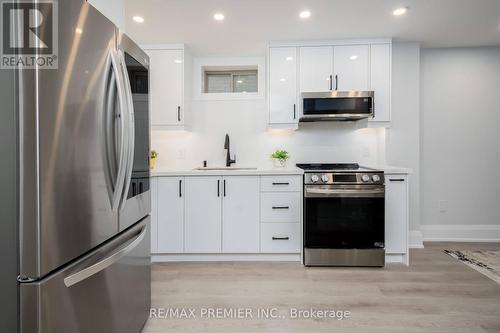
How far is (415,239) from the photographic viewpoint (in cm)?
341

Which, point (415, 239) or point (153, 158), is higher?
point (153, 158)

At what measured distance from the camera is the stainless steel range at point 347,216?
9.12ft

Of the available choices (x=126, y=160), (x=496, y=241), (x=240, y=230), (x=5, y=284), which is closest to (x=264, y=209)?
(x=240, y=230)

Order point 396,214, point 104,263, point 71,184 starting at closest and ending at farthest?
point 71,184
point 104,263
point 396,214

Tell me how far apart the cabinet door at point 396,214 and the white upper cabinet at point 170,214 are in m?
2.14

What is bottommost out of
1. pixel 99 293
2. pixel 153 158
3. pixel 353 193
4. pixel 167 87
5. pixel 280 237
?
pixel 280 237

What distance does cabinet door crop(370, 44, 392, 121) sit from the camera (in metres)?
3.12

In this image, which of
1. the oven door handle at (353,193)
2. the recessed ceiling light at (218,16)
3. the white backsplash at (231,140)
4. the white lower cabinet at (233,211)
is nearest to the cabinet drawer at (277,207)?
the white lower cabinet at (233,211)

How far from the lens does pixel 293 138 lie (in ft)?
11.7

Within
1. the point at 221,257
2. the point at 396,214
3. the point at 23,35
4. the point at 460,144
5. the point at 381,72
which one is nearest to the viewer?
the point at 23,35

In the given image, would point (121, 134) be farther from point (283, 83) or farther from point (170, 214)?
point (283, 83)

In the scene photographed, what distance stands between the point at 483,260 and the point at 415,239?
648mm

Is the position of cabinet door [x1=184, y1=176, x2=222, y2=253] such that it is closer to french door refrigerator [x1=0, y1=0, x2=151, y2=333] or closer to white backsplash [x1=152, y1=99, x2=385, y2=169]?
white backsplash [x1=152, y1=99, x2=385, y2=169]

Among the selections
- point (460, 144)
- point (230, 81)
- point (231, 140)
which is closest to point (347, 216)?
point (231, 140)
